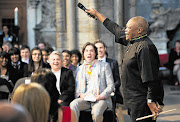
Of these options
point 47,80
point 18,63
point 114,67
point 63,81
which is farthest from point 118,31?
point 18,63

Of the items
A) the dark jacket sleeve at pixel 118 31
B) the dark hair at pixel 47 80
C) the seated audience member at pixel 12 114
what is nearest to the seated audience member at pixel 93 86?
the dark jacket sleeve at pixel 118 31

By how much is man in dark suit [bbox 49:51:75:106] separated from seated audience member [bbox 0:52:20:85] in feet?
2.93

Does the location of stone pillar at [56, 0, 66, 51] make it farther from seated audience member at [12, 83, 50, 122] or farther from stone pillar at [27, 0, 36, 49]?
seated audience member at [12, 83, 50, 122]

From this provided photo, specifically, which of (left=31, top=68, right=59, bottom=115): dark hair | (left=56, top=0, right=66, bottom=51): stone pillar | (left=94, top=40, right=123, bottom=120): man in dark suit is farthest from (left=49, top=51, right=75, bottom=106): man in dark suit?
(left=56, top=0, right=66, bottom=51): stone pillar

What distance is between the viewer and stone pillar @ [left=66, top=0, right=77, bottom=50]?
7.64 metres

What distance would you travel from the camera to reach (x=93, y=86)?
5.14 metres

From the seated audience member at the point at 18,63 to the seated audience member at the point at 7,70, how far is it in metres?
0.09

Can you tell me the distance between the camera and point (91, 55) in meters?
5.39

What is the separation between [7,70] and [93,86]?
170 cm

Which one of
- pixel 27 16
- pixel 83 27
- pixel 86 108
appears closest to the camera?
pixel 86 108

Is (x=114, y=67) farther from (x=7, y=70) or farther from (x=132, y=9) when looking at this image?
(x=132, y=9)

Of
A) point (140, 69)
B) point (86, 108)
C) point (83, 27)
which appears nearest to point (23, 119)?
point (140, 69)

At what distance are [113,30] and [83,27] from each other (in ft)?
12.8

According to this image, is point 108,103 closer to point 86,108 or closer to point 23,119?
point 86,108
